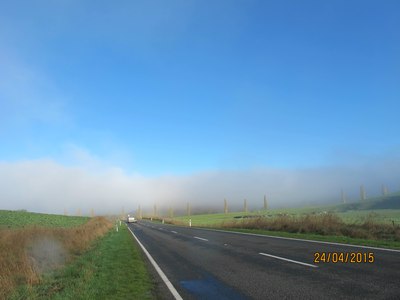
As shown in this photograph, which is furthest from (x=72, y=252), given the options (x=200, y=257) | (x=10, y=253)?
(x=200, y=257)

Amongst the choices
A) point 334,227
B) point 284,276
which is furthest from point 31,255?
point 334,227

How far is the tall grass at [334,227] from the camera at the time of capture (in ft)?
68.1

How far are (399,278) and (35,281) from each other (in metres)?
10.1

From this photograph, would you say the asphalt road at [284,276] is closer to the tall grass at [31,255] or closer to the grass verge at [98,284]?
the grass verge at [98,284]

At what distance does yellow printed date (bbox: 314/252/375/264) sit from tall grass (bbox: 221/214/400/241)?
761cm

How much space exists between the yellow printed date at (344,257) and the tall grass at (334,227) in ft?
25.0

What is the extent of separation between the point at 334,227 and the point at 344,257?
11810 mm

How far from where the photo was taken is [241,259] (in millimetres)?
13500

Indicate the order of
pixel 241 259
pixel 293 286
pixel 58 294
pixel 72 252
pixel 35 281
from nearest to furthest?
pixel 293 286 → pixel 58 294 → pixel 35 281 → pixel 241 259 → pixel 72 252

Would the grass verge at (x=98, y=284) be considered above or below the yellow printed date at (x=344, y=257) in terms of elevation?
below

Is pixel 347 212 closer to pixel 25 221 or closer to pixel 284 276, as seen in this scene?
pixel 25 221

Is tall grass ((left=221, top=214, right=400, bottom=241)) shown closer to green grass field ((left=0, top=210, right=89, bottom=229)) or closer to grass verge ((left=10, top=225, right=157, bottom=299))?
grass verge ((left=10, top=225, right=157, bottom=299))

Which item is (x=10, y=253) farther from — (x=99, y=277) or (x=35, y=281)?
(x=99, y=277)

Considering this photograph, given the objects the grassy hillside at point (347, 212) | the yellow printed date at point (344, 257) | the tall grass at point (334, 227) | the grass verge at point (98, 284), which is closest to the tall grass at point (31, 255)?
the grass verge at point (98, 284)
